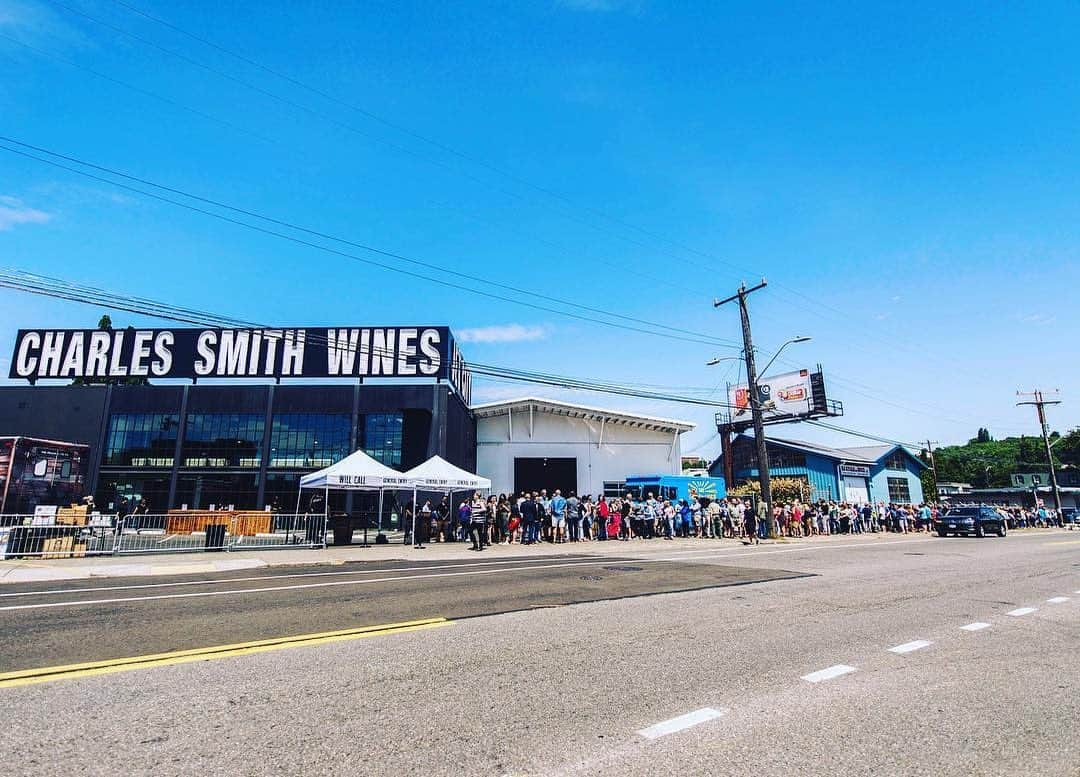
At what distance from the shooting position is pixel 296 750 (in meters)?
3.53

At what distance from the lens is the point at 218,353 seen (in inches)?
1399

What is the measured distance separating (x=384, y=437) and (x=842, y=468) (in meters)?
37.5

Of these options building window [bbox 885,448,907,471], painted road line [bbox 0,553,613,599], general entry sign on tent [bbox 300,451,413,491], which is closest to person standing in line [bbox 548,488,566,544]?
general entry sign on tent [bbox 300,451,413,491]

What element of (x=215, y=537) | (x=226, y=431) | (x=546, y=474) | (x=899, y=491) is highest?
(x=226, y=431)

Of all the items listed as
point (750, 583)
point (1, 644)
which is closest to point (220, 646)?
point (1, 644)

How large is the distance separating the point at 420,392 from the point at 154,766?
1166 inches

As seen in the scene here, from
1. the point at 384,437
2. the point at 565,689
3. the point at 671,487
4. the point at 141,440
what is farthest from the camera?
the point at 671,487

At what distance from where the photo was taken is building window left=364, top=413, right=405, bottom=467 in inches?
1292

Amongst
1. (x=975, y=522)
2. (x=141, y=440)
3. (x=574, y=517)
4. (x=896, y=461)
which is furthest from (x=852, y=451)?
(x=141, y=440)

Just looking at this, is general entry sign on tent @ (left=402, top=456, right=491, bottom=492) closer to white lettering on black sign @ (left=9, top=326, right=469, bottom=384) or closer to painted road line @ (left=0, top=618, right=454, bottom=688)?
white lettering on black sign @ (left=9, top=326, right=469, bottom=384)

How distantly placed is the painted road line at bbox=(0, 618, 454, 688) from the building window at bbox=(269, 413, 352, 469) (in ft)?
90.3

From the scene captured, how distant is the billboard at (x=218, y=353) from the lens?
34594mm

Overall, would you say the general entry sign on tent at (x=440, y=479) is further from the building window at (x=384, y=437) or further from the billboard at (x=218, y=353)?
the billboard at (x=218, y=353)

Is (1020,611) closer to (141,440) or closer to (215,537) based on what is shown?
(215,537)
